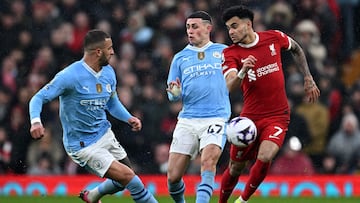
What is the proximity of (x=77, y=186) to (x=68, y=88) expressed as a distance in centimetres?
610

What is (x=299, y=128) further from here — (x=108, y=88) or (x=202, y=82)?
(x=108, y=88)

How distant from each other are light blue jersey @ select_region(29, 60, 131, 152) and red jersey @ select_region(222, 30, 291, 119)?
1.43 m

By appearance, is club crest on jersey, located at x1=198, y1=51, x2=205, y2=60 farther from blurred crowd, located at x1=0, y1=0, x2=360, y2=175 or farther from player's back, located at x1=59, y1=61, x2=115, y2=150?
blurred crowd, located at x1=0, y1=0, x2=360, y2=175

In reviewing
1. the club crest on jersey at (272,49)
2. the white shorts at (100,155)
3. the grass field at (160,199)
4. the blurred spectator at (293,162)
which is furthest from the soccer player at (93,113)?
the blurred spectator at (293,162)

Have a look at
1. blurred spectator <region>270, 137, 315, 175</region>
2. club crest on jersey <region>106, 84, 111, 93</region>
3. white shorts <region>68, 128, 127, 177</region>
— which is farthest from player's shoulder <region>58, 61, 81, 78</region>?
blurred spectator <region>270, 137, 315, 175</region>

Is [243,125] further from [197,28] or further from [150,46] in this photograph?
[150,46]

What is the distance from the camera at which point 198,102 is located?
12.7 meters

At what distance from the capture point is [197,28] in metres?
12.8

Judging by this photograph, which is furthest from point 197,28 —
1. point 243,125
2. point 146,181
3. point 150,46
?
point 150,46

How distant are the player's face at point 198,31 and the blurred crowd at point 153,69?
4.80 meters

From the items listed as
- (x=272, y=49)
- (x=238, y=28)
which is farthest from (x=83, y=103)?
(x=272, y=49)

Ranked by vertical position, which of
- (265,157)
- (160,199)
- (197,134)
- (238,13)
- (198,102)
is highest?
(238,13)

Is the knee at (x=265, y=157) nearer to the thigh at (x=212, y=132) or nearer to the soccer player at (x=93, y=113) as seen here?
the thigh at (x=212, y=132)

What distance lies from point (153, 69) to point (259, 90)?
6.72 metres
